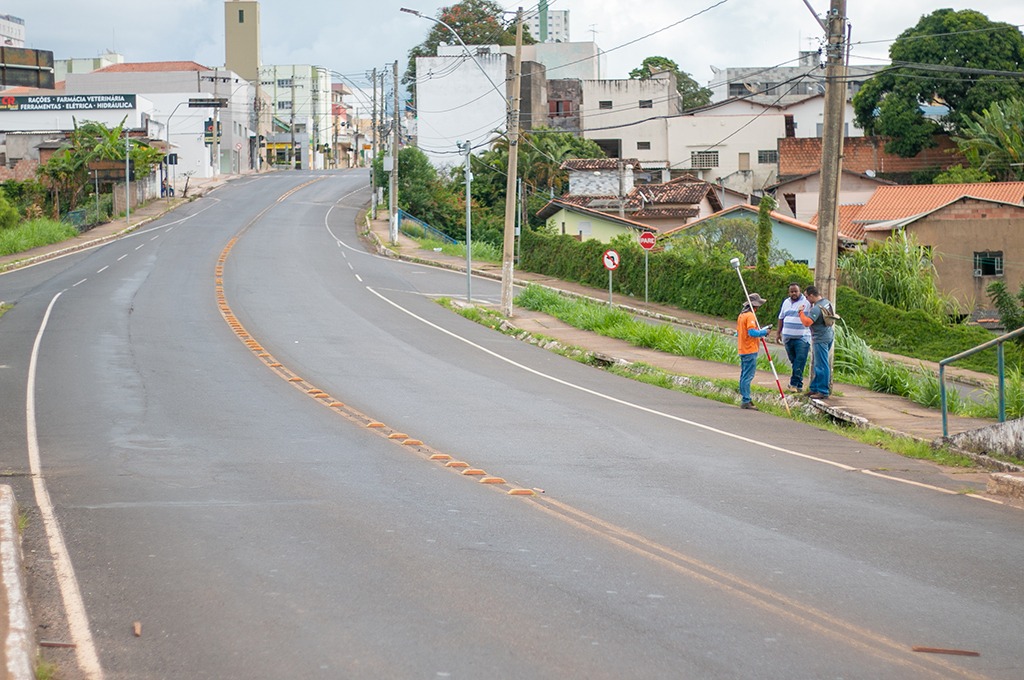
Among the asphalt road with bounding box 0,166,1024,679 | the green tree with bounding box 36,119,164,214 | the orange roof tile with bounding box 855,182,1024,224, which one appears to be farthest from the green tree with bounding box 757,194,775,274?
the green tree with bounding box 36,119,164,214

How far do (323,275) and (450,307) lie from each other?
27.4ft

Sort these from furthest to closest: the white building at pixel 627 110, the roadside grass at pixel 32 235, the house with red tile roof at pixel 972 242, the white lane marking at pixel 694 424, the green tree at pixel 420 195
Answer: the white building at pixel 627 110 → the green tree at pixel 420 195 → the roadside grass at pixel 32 235 → the house with red tile roof at pixel 972 242 → the white lane marking at pixel 694 424

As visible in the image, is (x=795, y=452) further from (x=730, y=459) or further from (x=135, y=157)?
(x=135, y=157)

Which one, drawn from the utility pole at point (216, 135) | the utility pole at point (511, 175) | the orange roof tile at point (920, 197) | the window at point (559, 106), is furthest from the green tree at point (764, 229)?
the utility pole at point (216, 135)

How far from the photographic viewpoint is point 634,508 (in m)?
10.1

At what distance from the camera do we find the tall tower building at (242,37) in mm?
124438

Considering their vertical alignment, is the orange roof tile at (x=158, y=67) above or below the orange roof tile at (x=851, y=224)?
above

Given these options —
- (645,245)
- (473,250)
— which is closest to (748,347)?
(645,245)

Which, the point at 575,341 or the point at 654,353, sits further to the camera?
the point at 575,341

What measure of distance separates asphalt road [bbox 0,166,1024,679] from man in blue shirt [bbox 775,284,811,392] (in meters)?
1.66

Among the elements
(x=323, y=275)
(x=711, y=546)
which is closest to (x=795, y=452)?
(x=711, y=546)

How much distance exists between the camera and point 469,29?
107 m

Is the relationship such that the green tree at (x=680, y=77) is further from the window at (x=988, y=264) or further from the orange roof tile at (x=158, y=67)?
the window at (x=988, y=264)

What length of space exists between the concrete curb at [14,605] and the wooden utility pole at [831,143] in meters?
13.0
